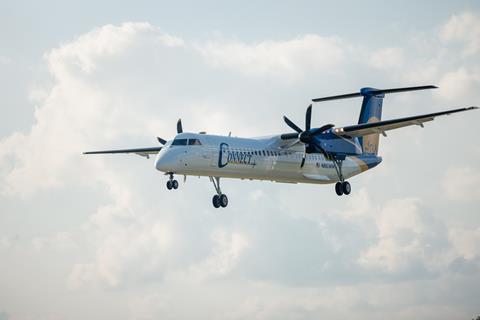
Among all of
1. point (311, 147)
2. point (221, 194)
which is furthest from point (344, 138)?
point (221, 194)

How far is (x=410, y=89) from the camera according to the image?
174 ft

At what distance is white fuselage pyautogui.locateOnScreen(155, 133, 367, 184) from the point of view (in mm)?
45938

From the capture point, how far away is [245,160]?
161 ft

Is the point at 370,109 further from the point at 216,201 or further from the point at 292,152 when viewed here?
the point at 216,201

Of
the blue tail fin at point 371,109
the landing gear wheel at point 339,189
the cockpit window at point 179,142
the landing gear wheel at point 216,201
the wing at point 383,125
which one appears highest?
the blue tail fin at point 371,109

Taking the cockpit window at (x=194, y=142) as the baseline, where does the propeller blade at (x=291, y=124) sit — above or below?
above

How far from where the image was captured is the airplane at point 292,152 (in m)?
46.3

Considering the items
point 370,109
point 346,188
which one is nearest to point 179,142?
point 346,188

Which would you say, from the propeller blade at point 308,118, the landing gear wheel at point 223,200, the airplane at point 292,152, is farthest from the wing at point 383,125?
the landing gear wheel at point 223,200

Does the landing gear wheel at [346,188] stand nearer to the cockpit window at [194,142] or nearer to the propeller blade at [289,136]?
the propeller blade at [289,136]

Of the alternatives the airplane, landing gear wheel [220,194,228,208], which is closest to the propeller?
the airplane

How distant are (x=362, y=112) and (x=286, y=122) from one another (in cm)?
793

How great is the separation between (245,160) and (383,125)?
8.45 metres

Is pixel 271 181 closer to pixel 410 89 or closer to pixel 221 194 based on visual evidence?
pixel 221 194
